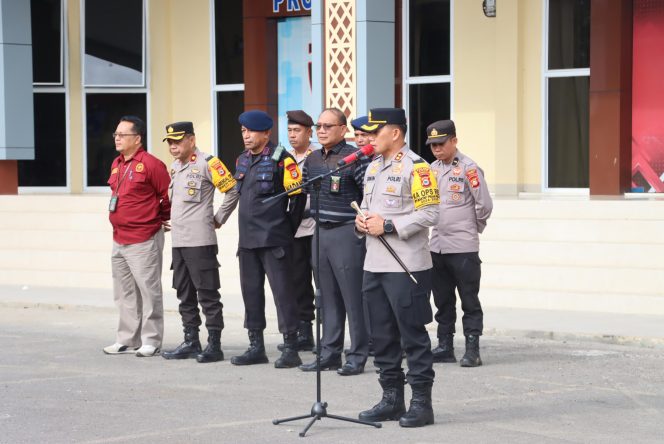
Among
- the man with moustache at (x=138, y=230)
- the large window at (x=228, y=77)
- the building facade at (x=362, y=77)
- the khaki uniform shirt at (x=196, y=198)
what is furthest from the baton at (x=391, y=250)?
the large window at (x=228, y=77)

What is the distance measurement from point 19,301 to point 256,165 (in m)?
5.61

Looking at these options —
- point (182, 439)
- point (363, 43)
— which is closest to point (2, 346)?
point (182, 439)

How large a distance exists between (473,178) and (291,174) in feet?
5.12

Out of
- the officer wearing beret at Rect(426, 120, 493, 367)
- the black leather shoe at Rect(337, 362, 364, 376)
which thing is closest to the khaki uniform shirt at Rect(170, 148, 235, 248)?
the black leather shoe at Rect(337, 362, 364, 376)

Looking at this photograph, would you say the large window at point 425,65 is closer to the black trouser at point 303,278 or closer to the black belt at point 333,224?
the black trouser at point 303,278

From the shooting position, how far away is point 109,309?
566 inches

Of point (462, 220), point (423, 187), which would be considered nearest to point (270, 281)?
point (462, 220)

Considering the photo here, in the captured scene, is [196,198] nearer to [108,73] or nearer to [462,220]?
[462,220]

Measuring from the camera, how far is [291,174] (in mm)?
10469

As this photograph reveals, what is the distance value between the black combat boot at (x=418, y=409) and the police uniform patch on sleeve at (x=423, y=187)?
1.19 meters

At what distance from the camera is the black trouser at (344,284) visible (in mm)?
10078

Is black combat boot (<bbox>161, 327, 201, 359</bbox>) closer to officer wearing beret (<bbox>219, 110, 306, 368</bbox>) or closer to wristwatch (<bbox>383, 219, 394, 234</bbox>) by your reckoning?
officer wearing beret (<bbox>219, 110, 306, 368</bbox>)

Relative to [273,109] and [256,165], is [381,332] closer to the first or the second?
[256,165]

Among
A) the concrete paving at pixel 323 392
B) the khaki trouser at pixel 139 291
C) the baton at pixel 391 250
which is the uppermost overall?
the baton at pixel 391 250
